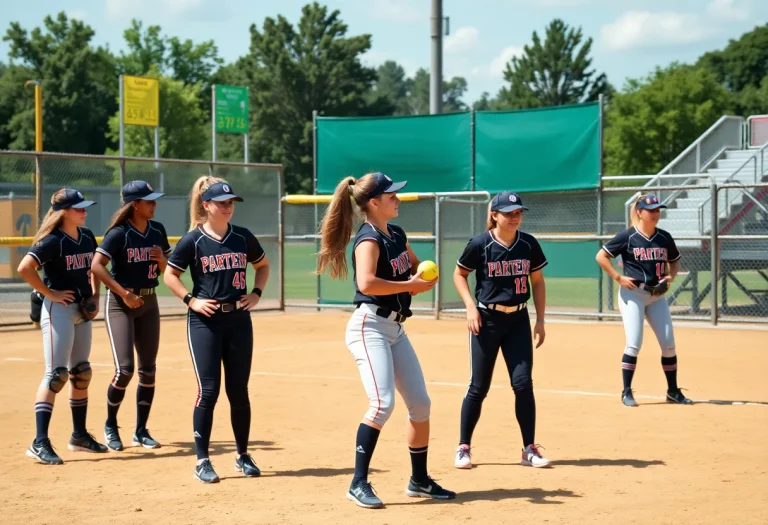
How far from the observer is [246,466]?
6.96m

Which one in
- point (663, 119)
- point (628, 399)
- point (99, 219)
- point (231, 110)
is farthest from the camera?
point (663, 119)

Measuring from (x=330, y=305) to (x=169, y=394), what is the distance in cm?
1023

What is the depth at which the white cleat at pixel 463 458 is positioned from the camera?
7156mm

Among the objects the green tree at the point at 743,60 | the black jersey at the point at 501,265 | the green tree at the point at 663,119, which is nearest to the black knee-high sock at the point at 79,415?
the black jersey at the point at 501,265

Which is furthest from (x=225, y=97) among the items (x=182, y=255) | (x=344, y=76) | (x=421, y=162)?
(x=182, y=255)

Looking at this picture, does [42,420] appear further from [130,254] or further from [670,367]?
[670,367]

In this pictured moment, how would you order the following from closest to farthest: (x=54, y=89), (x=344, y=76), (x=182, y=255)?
(x=182, y=255) → (x=54, y=89) → (x=344, y=76)

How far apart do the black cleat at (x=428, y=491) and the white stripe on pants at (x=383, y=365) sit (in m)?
0.43

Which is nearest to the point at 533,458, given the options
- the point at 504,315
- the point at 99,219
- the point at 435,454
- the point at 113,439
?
the point at 435,454

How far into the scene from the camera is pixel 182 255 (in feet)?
22.2

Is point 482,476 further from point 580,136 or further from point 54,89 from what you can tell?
point 54,89

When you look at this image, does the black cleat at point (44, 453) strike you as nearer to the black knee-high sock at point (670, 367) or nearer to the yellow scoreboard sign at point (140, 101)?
the black knee-high sock at point (670, 367)

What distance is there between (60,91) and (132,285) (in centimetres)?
6812

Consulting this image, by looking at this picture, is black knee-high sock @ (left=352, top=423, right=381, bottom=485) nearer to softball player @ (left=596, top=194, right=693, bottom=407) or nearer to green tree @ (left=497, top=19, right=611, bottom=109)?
softball player @ (left=596, top=194, right=693, bottom=407)
